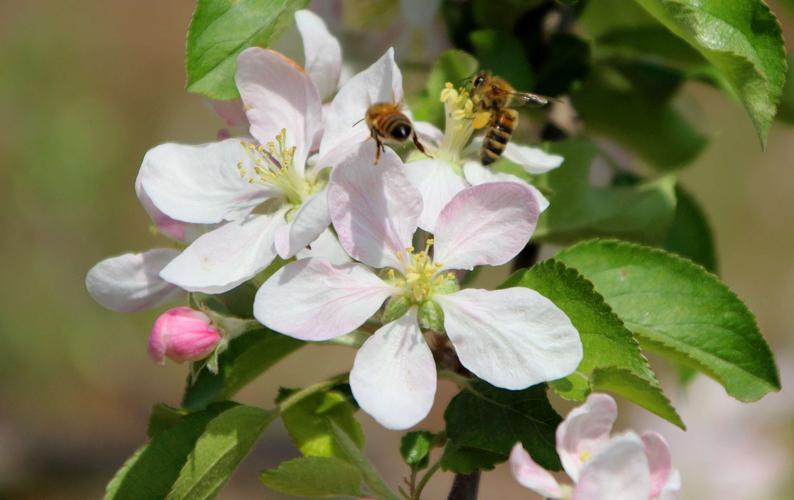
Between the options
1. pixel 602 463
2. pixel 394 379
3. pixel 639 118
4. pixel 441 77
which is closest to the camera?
pixel 602 463

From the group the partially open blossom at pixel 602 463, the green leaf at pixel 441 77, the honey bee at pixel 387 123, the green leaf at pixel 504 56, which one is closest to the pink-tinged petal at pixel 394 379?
the partially open blossom at pixel 602 463

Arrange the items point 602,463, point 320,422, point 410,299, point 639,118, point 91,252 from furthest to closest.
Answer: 1. point 91,252
2. point 639,118
3. point 320,422
4. point 410,299
5. point 602,463

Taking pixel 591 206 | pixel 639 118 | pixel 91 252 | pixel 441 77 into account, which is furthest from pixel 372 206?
pixel 91 252

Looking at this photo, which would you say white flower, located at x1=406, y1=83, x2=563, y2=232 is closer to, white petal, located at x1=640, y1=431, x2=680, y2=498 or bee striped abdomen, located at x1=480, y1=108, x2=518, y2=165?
bee striped abdomen, located at x1=480, y1=108, x2=518, y2=165

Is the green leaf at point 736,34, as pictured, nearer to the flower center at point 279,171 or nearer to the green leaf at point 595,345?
the green leaf at point 595,345

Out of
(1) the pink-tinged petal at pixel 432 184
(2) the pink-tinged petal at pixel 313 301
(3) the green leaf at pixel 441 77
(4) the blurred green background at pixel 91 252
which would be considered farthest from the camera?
(4) the blurred green background at pixel 91 252

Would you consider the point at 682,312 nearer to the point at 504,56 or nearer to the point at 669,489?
the point at 669,489
